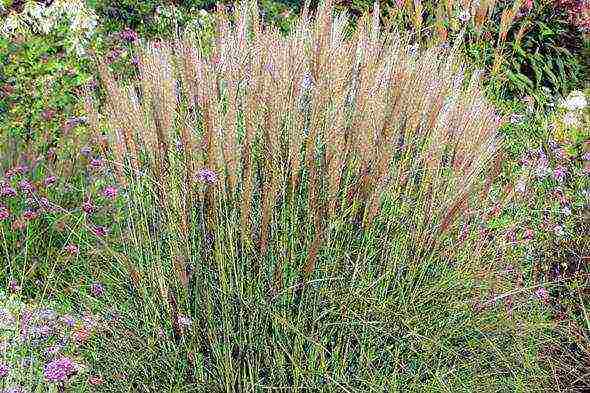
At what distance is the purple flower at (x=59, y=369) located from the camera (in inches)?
111

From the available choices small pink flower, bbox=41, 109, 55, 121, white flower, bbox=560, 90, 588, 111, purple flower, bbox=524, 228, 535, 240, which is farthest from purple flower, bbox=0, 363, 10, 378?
white flower, bbox=560, 90, 588, 111

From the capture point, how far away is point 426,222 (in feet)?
9.25

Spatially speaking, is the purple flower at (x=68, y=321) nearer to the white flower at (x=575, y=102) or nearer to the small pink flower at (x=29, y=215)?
the small pink flower at (x=29, y=215)

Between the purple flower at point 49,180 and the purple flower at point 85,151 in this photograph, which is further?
the purple flower at point 85,151

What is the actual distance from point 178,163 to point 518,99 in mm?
4715

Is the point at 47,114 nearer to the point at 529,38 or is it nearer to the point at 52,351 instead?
the point at 52,351

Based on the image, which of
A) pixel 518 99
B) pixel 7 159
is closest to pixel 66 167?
pixel 7 159

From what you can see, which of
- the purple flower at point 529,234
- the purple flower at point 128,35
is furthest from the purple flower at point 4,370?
the purple flower at point 128,35

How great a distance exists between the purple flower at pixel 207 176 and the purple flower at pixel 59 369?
803mm

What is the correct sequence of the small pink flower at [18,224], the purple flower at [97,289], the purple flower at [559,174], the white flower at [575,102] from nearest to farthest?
the purple flower at [97,289]
the purple flower at [559,174]
the small pink flower at [18,224]
the white flower at [575,102]

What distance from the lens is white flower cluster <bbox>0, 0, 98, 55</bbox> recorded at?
5.52 meters

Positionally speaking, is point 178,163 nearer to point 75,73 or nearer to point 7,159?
point 7,159

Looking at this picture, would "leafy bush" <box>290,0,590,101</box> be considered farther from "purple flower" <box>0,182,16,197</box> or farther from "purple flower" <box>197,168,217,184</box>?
"purple flower" <box>197,168,217,184</box>

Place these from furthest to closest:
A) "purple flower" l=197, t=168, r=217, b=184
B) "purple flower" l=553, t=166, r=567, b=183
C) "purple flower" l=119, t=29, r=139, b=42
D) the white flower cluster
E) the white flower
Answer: the white flower
"purple flower" l=119, t=29, r=139, b=42
the white flower cluster
"purple flower" l=553, t=166, r=567, b=183
"purple flower" l=197, t=168, r=217, b=184
